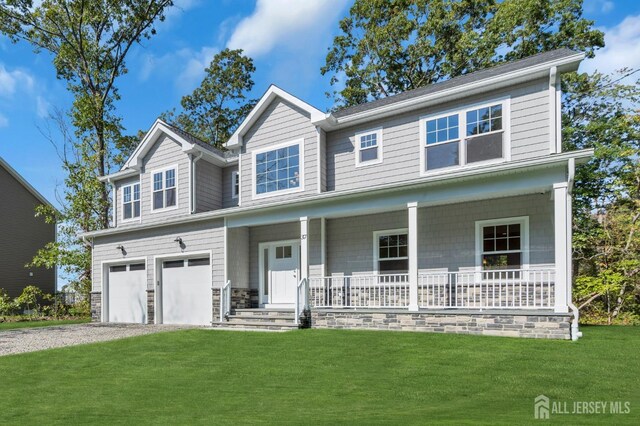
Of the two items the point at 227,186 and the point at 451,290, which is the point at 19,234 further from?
the point at 451,290

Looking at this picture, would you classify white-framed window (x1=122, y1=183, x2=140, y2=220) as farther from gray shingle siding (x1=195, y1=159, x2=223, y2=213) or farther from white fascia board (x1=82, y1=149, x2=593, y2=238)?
gray shingle siding (x1=195, y1=159, x2=223, y2=213)

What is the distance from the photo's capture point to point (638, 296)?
15.1m

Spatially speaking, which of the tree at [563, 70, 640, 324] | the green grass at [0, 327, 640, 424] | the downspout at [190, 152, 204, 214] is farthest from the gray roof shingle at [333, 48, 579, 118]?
the tree at [563, 70, 640, 324]

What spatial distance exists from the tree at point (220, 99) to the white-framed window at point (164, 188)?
41.0 feet

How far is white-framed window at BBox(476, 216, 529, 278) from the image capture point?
1043cm

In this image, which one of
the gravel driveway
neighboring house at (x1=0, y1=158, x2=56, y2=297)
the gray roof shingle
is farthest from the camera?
neighboring house at (x1=0, y1=158, x2=56, y2=297)

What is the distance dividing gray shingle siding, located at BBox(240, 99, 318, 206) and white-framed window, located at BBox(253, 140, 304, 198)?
0.16 m

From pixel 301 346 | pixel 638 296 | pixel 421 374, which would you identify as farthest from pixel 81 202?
pixel 638 296

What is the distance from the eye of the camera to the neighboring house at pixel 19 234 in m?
24.1

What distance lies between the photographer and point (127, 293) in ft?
53.4

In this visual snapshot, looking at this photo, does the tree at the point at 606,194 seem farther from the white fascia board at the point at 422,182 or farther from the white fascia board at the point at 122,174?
the white fascia board at the point at 122,174

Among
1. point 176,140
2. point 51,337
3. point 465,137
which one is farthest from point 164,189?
point 465,137

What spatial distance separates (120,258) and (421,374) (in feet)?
44.2

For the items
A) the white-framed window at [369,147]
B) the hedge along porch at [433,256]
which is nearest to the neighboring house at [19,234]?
the hedge along porch at [433,256]
